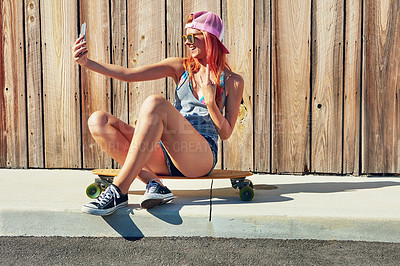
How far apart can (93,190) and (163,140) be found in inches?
22.8

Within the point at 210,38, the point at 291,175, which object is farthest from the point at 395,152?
the point at 210,38

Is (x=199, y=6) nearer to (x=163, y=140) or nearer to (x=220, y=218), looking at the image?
(x=163, y=140)

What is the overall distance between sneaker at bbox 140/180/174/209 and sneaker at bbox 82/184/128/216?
130mm

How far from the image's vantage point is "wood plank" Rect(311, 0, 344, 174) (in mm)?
3584

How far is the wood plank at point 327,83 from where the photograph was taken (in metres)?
3.58

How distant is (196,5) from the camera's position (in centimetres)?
372

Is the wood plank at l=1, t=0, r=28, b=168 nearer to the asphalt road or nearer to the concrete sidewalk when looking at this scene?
the concrete sidewalk

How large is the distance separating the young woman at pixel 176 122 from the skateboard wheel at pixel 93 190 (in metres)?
0.22

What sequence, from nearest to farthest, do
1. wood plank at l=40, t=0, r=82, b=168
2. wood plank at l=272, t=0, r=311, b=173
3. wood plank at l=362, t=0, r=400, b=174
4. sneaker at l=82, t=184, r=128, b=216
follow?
sneaker at l=82, t=184, r=128, b=216 → wood plank at l=362, t=0, r=400, b=174 → wood plank at l=272, t=0, r=311, b=173 → wood plank at l=40, t=0, r=82, b=168

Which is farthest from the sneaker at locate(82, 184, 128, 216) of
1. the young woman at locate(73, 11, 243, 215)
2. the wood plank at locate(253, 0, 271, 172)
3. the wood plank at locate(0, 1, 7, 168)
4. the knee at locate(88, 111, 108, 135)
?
the wood plank at locate(0, 1, 7, 168)

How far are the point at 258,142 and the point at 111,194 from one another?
5.93ft

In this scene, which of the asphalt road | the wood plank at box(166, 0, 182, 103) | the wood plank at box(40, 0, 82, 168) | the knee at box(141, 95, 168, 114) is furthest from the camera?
the wood plank at box(40, 0, 82, 168)

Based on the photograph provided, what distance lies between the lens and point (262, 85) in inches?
146

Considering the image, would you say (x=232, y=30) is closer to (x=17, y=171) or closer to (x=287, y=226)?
(x=287, y=226)
